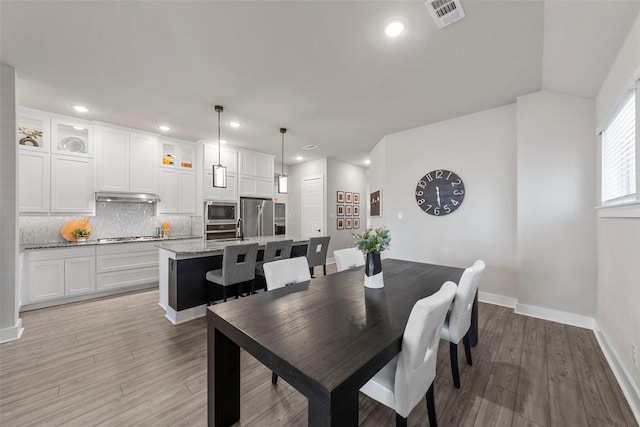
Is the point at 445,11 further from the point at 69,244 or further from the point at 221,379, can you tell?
the point at 69,244

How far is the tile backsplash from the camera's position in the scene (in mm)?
3678

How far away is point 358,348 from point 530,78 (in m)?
3.37

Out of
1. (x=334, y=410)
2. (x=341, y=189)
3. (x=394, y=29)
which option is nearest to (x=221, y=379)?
(x=334, y=410)

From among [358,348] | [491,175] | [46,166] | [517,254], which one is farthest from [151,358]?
[491,175]

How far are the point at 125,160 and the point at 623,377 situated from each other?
6.30 meters

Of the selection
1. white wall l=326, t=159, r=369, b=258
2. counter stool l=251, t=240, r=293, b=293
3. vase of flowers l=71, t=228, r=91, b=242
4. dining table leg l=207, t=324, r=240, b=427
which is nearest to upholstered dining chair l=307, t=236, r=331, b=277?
counter stool l=251, t=240, r=293, b=293

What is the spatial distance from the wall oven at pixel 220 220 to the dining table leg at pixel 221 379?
3764mm

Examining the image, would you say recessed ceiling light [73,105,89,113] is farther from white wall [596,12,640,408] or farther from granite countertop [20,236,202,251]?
white wall [596,12,640,408]

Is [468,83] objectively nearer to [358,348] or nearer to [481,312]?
[481,312]

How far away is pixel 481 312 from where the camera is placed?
314 centimetres

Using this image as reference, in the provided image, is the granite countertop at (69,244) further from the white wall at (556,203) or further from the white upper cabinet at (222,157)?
the white wall at (556,203)

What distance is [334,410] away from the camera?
763 mm

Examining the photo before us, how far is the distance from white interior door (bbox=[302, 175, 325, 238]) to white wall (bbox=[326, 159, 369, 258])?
19 centimetres

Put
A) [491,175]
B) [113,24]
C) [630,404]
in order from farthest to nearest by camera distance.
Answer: [491,175] → [113,24] → [630,404]
